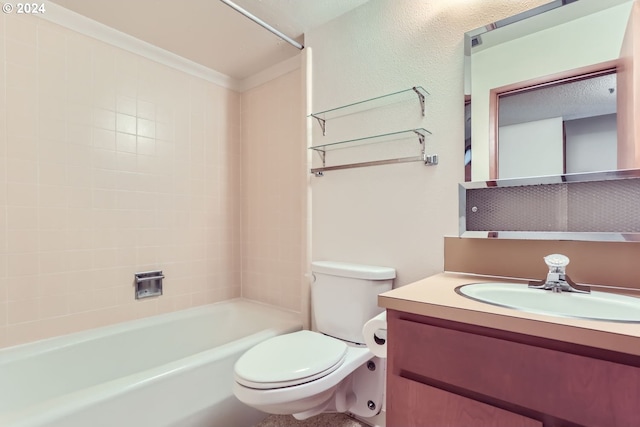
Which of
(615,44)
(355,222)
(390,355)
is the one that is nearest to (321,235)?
(355,222)

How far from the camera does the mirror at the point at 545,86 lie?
1.08 metres

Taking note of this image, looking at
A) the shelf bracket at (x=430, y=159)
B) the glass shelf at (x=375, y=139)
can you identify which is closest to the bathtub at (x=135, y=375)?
the glass shelf at (x=375, y=139)

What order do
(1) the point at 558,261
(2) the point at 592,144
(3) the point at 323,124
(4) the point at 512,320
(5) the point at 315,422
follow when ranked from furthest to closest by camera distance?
1. (3) the point at 323,124
2. (5) the point at 315,422
3. (2) the point at 592,144
4. (1) the point at 558,261
5. (4) the point at 512,320

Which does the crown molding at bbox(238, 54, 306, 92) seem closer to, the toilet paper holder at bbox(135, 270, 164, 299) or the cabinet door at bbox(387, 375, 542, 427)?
the toilet paper holder at bbox(135, 270, 164, 299)

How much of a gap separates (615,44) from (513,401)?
1.20 m

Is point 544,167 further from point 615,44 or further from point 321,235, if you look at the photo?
point 321,235

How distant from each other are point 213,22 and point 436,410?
2042 millimetres

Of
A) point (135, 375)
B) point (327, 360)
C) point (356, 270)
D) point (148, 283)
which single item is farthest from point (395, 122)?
point (148, 283)

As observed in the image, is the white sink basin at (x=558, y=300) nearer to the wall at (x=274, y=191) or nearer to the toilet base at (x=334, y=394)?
the toilet base at (x=334, y=394)

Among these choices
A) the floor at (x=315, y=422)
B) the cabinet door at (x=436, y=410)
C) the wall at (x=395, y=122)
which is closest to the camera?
the cabinet door at (x=436, y=410)

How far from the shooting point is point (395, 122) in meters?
1.57

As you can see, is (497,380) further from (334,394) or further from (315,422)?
(315,422)

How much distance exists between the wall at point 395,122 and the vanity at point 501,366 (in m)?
0.56

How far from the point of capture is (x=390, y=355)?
92cm
